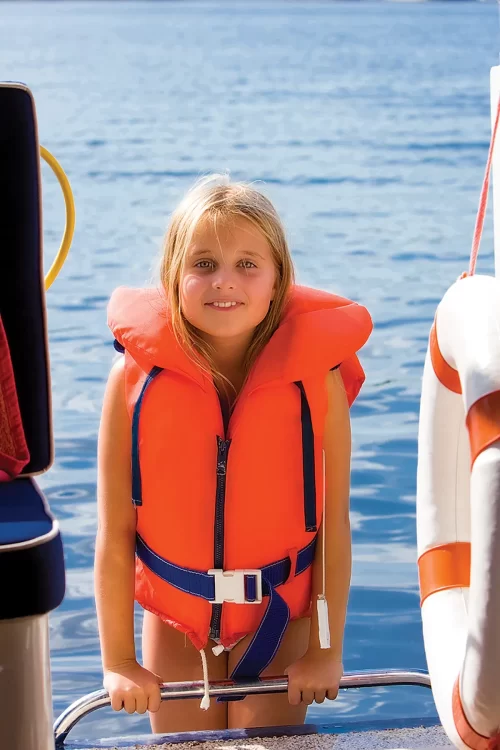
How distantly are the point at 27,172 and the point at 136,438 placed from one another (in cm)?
51

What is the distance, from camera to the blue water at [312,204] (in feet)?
14.0

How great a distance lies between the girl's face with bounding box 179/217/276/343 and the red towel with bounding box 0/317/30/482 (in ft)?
1.24

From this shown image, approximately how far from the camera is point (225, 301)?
7.11ft

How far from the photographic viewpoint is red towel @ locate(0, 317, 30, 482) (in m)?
1.94

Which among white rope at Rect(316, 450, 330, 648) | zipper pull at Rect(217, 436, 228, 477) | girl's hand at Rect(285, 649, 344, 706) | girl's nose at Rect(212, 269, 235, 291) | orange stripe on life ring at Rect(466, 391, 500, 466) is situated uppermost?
girl's nose at Rect(212, 269, 235, 291)

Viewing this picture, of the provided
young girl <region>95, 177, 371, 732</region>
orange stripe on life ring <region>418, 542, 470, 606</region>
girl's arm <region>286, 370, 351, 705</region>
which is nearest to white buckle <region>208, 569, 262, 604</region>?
young girl <region>95, 177, 371, 732</region>

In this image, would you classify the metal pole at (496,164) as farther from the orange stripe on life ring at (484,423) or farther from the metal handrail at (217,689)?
the metal handrail at (217,689)

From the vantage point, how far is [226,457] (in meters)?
2.21

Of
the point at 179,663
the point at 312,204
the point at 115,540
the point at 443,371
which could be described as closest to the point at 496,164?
the point at 443,371

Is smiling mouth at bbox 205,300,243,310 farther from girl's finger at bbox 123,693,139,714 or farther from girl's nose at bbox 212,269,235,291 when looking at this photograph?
girl's finger at bbox 123,693,139,714

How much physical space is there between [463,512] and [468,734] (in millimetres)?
402

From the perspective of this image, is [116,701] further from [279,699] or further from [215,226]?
[215,226]

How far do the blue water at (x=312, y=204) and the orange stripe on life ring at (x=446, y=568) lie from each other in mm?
795

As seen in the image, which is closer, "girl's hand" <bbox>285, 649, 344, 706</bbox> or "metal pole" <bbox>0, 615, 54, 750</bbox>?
"metal pole" <bbox>0, 615, 54, 750</bbox>
